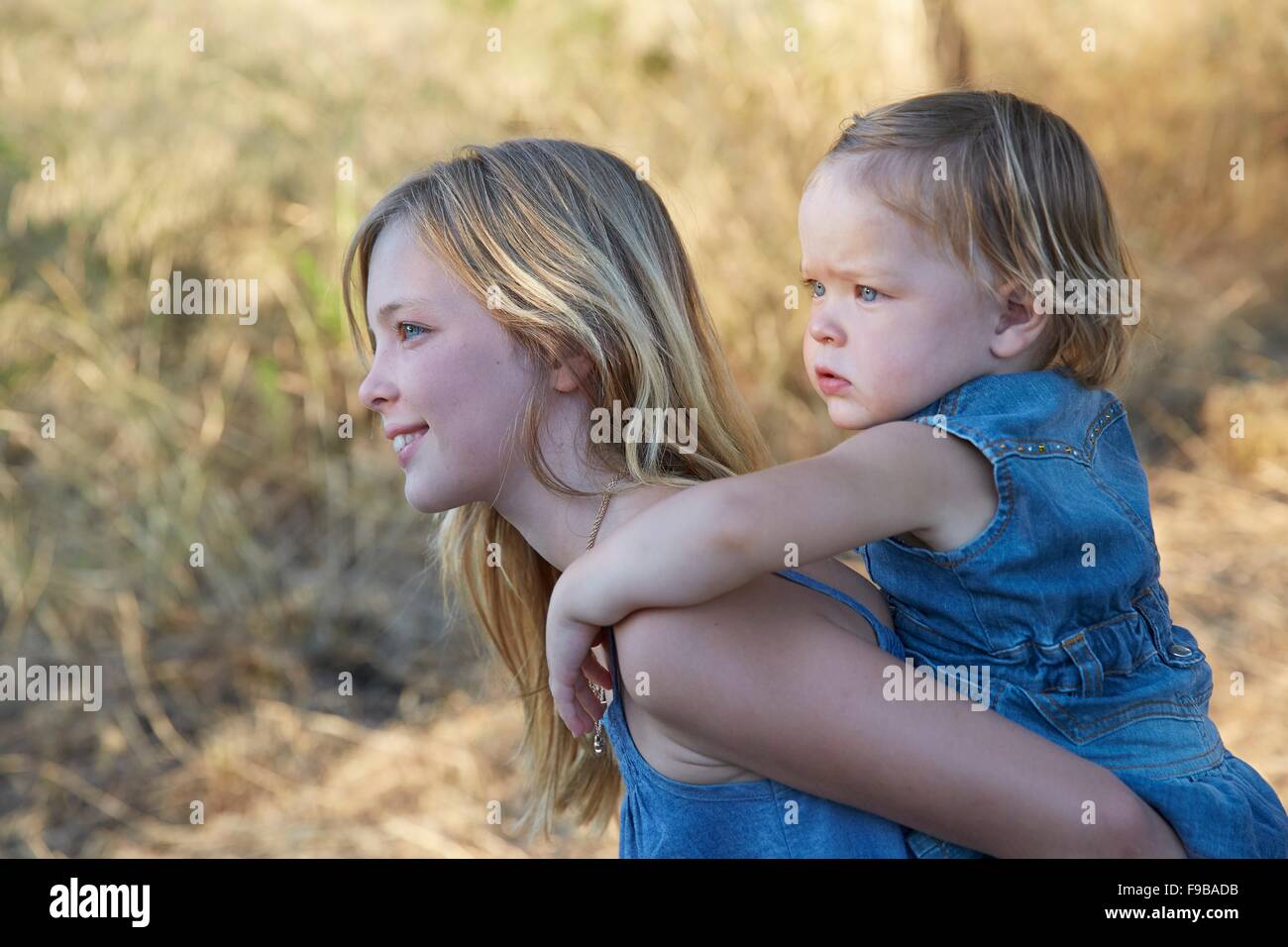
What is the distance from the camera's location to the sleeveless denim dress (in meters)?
1.35

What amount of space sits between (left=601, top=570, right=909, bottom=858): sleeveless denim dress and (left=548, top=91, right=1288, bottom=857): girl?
0.05m

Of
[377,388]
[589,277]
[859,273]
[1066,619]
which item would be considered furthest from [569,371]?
[1066,619]

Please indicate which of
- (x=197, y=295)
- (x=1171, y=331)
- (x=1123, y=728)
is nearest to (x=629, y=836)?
(x=1123, y=728)

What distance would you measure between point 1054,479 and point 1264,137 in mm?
5402

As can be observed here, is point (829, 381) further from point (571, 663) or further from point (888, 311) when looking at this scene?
point (571, 663)

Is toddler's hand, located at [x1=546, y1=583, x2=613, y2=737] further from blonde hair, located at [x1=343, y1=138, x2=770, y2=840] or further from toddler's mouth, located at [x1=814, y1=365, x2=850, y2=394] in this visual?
toddler's mouth, located at [x1=814, y1=365, x2=850, y2=394]

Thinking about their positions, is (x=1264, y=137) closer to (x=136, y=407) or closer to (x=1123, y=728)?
(x=136, y=407)

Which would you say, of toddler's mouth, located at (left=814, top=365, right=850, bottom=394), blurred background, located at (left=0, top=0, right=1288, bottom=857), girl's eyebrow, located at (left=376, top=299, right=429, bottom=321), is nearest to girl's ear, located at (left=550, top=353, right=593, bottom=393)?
girl's eyebrow, located at (left=376, top=299, right=429, bottom=321)

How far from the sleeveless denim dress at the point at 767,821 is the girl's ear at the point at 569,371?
0.98ft

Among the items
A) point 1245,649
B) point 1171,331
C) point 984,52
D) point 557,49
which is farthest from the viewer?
point 984,52

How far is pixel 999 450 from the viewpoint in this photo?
127cm

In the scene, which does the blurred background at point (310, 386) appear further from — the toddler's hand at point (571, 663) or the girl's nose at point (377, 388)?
the toddler's hand at point (571, 663)
